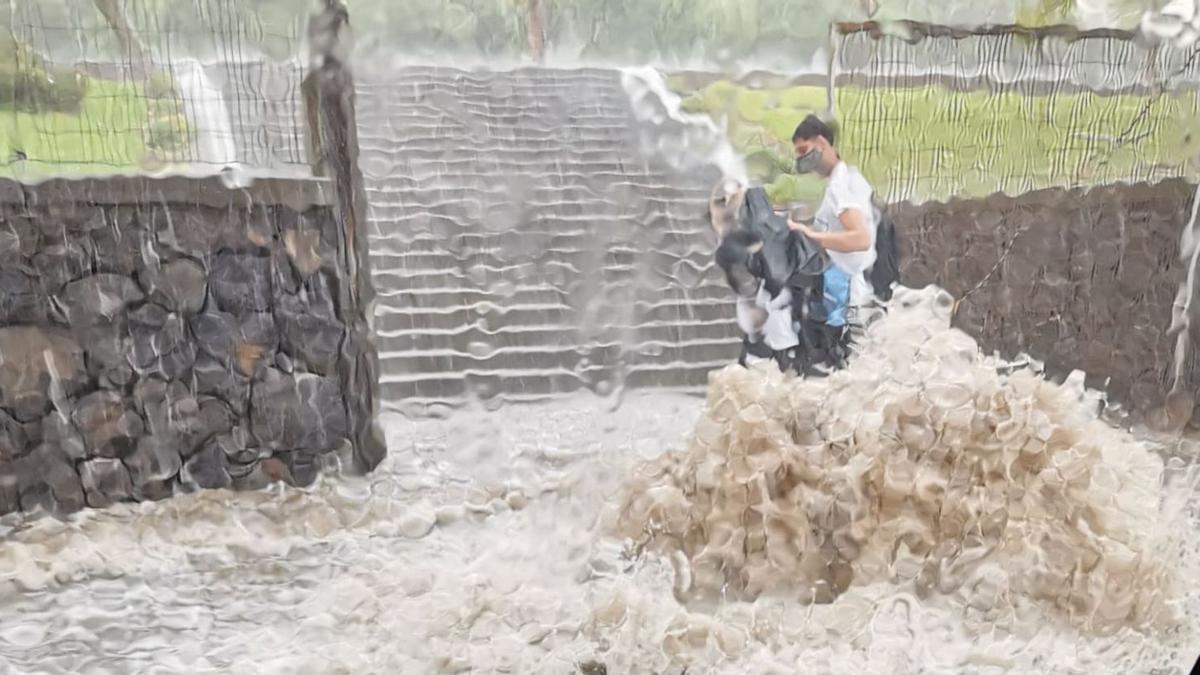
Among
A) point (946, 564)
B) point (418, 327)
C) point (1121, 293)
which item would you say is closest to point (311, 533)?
point (418, 327)

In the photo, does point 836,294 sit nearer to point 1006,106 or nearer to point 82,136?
point 1006,106

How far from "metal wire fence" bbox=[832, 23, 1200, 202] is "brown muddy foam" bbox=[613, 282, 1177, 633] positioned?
13 centimetres

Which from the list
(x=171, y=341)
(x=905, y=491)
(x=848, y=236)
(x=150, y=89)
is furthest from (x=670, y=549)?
(x=150, y=89)

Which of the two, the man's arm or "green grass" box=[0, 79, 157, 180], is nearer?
"green grass" box=[0, 79, 157, 180]

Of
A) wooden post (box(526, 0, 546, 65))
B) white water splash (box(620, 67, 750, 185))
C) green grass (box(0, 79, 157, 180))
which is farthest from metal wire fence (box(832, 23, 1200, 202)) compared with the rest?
green grass (box(0, 79, 157, 180))

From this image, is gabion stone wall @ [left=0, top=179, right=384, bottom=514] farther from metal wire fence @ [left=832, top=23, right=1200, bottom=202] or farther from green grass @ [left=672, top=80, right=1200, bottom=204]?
metal wire fence @ [left=832, top=23, right=1200, bottom=202]

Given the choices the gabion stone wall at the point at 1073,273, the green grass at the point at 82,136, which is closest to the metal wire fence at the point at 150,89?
the green grass at the point at 82,136

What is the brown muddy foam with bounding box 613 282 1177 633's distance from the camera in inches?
30.9

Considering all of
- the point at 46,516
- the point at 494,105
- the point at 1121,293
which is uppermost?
the point at 494,105

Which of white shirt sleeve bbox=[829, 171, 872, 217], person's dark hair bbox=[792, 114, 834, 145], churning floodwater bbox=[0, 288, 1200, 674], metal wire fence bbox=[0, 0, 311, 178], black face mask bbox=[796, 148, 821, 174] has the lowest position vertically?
churning floodwater bbox=[0, 288, 1200, 674]

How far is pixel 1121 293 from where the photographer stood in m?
0.90

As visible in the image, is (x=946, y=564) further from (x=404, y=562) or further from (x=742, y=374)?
(x=404, y=562)

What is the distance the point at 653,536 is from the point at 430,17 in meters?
0.48

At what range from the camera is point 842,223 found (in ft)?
2.57
